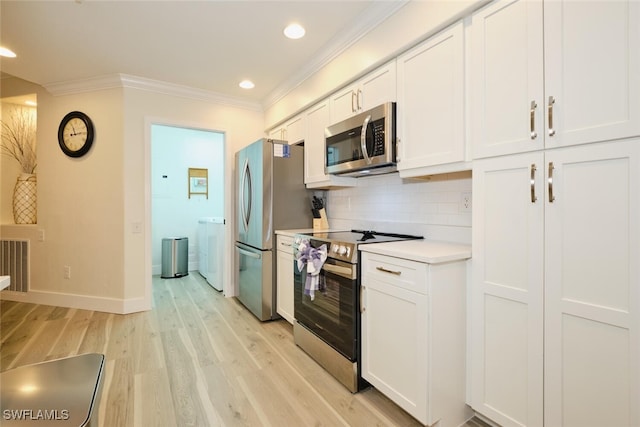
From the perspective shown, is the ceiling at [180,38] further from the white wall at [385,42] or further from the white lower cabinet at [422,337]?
the white lower cabinet at [422,337]

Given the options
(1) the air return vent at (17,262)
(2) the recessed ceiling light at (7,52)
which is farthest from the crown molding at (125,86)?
(1) the air return vent at (17,262)

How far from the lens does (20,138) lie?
3.95 metres

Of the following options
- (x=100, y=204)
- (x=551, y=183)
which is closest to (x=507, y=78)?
(x=551, y=183)

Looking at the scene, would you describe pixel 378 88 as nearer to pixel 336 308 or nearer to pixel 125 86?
pixel 336 308

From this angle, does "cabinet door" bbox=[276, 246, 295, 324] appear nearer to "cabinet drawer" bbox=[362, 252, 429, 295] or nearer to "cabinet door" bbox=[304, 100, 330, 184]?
"cabinet door" bbox=[304, 100, 330, 184]

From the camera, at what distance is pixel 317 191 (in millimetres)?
3455

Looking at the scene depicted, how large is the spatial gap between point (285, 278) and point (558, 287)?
2.14 metres

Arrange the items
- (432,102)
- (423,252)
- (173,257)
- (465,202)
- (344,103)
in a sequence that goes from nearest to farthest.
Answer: (423,252), (432,102), (465,202), (344,103), (173,257)

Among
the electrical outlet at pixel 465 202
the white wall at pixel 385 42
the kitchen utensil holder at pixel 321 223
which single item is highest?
the white wall at pixel 385 42

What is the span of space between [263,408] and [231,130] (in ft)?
10.5

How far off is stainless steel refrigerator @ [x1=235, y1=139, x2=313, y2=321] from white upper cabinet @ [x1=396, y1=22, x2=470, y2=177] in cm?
140

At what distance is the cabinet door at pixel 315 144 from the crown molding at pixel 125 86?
5.05 ft

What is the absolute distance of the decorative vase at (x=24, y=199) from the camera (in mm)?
3768

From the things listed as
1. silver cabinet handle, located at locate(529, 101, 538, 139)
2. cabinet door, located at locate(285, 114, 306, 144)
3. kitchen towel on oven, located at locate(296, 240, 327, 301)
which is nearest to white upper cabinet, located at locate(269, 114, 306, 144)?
cabinet door, located at locate(285, 114, 306, 144)
